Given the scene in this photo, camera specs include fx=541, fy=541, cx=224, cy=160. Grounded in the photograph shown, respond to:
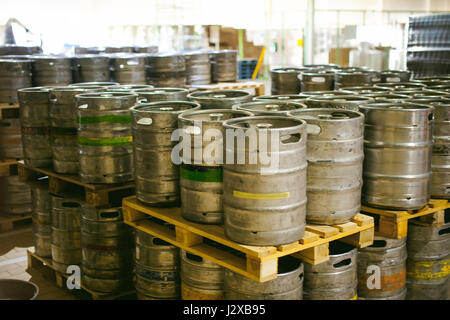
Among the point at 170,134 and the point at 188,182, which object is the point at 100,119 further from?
the point at 188,182

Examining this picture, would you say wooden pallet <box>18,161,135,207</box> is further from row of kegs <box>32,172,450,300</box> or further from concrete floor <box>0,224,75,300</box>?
concrete floor <box>0,224,75,300</box>

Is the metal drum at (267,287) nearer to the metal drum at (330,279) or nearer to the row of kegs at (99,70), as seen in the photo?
the metal drum at (330,279)

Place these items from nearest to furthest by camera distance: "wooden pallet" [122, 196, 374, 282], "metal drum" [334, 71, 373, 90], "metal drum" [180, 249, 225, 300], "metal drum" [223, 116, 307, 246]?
"metal drum" [223, 116, 307, 246]
"wooden pallet" [122, 196, 374, 282]
"metal drum" [180, 249, 225, 300]
"metal drum" [334, 71, 373, 90]

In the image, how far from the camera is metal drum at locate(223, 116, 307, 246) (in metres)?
2.81

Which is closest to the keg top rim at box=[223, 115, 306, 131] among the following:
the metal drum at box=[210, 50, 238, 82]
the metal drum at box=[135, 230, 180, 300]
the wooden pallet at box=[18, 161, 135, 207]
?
the metal drum at box=[135, 230, 180, 300]

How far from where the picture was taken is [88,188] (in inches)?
165

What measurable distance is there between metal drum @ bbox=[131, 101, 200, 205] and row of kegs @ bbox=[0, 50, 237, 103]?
3515 millimetres

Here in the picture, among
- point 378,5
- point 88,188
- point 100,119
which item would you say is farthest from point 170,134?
point 378,5

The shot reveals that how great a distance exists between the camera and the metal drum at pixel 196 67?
7.97 m

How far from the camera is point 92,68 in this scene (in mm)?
6965

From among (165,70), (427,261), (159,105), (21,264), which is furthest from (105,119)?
(165,70)

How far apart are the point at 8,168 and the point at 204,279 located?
12.3 ft

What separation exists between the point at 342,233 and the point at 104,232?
193 cm

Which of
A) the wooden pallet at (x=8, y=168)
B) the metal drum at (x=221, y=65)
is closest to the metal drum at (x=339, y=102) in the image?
the wooden pallet at (x=8, y=168)
